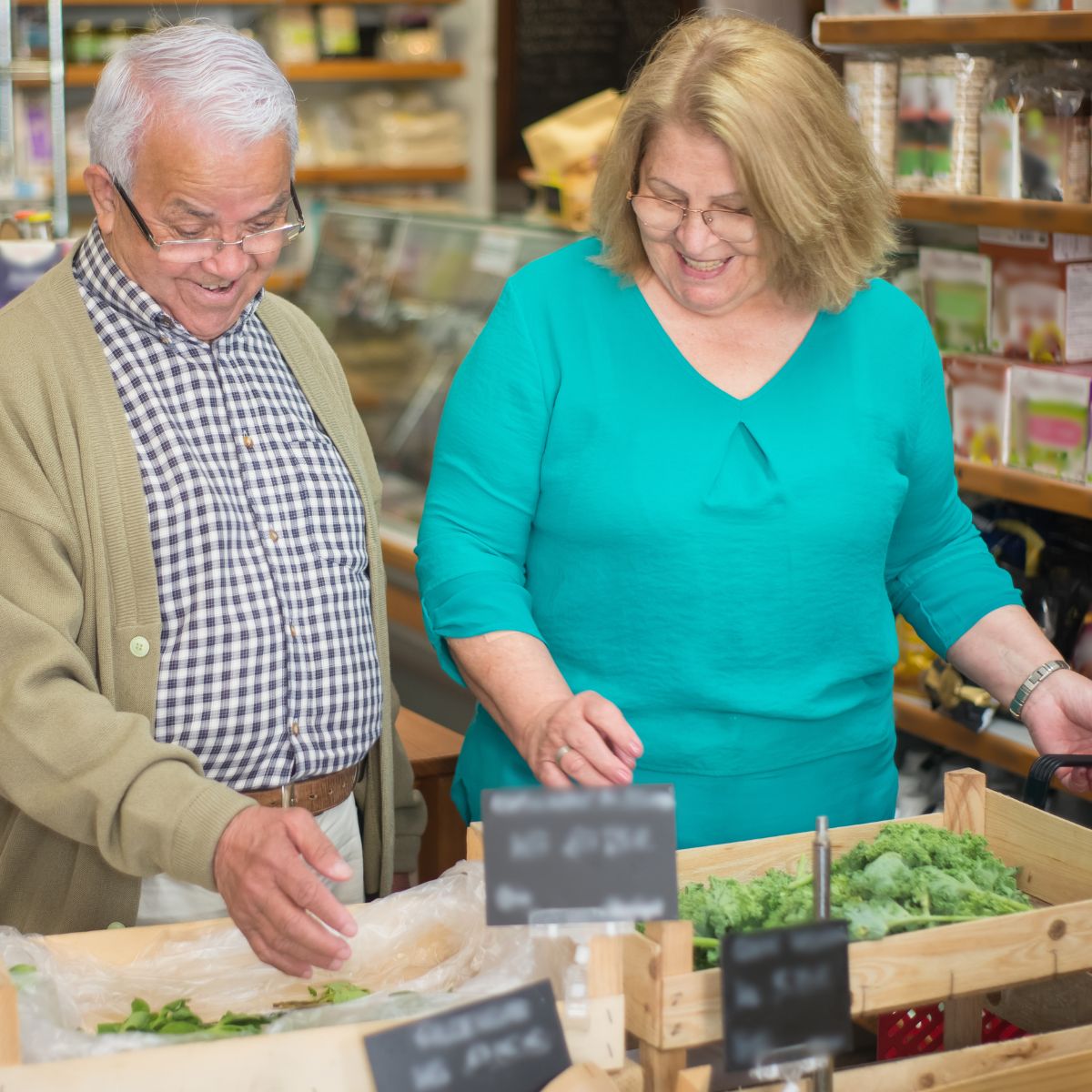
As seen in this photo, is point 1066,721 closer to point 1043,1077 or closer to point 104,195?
point 1043,1077

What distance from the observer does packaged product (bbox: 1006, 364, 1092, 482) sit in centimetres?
296

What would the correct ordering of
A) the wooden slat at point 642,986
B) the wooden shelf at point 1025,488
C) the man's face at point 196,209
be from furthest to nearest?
1. the wooden shelf at point 1025,488
2. the man's face at point 196,209
3. the wooden slat at point 642,986

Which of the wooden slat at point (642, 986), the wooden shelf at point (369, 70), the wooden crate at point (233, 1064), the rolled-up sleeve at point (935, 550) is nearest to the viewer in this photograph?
the wooden crate at point (233, 1064)

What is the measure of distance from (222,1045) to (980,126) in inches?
96.8

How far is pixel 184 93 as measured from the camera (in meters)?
1.76

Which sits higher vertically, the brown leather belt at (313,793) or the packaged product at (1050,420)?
the packaged product at (1050,420)

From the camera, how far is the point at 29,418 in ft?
5.74

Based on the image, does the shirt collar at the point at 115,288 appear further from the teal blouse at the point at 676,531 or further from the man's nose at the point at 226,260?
the teal blouse at the point at 676,531

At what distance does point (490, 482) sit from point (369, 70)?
581cm

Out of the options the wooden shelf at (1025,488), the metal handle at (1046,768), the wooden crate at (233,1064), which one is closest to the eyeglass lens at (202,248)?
the wooden crate at (233,1064)

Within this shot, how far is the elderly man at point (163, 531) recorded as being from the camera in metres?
1.66

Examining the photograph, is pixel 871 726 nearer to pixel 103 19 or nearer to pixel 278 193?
pixel 278 193

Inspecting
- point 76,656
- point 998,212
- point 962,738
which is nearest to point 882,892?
point 76,656

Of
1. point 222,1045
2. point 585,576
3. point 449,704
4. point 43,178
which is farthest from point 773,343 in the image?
point 43,178
